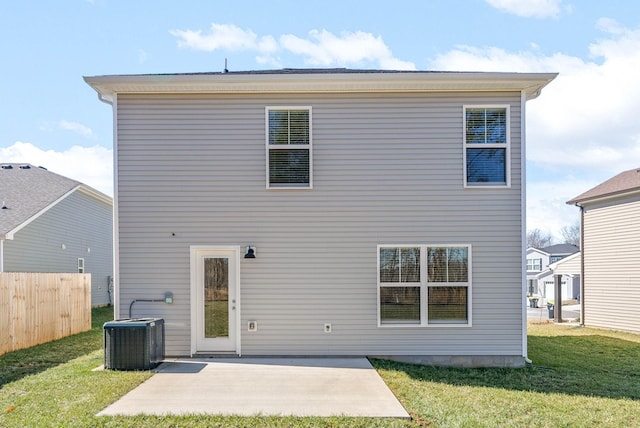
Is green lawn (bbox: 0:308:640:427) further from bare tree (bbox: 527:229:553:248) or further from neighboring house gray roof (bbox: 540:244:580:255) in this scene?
bare tree (bbox: 527:229:553:248)

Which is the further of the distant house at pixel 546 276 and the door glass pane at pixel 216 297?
the distant house at pixel 546 276

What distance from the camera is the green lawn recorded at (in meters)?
4.75

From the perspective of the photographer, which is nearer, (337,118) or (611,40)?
(337,118)

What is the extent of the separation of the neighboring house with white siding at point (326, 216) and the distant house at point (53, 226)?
8.24 m

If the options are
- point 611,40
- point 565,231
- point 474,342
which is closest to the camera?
point 474,342

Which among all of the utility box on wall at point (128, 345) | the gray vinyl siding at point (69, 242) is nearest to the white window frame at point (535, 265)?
the gray vinyl siding at point (69, 242)

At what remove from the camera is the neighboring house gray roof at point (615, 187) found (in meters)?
12.7

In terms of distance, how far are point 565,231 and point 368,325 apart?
69768mm

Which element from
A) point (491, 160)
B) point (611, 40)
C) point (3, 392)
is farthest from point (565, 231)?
point (3, 392)

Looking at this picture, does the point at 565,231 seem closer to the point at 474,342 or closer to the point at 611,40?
the point at 611,40

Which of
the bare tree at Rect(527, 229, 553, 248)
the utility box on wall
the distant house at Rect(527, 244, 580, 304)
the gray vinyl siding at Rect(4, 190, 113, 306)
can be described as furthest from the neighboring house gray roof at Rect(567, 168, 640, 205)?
the bare tree at Rect(527, 229, 553, 248)

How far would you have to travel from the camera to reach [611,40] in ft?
36.5

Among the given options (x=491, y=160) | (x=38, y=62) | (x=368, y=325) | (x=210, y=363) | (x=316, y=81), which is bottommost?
(x=210, y=363)

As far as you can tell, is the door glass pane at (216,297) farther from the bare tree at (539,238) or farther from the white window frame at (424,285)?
the bare tree at (539,238)
